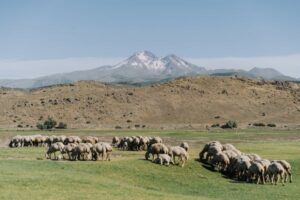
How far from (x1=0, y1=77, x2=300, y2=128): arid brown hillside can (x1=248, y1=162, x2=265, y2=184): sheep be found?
86195mm

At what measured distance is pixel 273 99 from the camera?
157250 mm

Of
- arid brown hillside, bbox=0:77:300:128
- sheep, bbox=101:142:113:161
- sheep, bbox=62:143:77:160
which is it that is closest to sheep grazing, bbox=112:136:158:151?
sheep, bbox=101:142:113:161

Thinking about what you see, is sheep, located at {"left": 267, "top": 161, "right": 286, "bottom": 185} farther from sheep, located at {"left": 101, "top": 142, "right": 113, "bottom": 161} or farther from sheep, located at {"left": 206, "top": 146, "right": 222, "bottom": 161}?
sheep, located at {"left": 101, "top": 142, "right": 113, "bottom": 161}

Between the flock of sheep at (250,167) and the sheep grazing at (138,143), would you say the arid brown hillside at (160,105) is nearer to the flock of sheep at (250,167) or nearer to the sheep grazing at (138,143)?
the sheep grazing at (138,143)

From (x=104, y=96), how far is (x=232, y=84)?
40.3 m

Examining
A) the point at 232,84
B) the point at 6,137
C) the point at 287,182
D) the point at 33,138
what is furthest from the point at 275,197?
the point at 232,84

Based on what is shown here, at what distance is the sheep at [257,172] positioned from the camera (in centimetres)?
4092

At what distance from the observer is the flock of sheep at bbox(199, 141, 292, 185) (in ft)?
135

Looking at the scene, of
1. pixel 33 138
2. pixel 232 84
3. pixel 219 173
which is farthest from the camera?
pixel 232 84

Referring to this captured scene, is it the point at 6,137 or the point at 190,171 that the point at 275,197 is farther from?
the point at 6,137

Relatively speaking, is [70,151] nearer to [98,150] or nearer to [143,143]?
[98,150]

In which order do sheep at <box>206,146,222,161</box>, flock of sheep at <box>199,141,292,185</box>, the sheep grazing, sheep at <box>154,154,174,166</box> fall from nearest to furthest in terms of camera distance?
flock of sheep at <box>199,141,292,185</box> < sheep at <box>154,154,174,166</box> < sheep at <box>206,146,222,161</box> < the sheep grazing

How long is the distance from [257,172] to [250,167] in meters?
0.68

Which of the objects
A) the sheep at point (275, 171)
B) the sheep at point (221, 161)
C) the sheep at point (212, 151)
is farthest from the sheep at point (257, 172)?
the sheep at point (212, 151)
